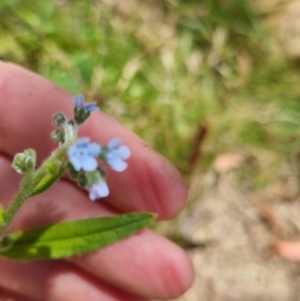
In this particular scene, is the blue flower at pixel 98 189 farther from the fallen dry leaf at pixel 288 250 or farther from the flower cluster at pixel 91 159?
the fallen dry leaf at pixel 288 250

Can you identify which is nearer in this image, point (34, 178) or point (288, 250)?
point (34, 178)

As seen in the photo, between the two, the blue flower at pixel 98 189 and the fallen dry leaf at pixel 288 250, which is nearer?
the blue flower at pixel 98 189

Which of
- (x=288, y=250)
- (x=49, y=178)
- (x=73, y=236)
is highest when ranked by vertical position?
(x=49, y=178)

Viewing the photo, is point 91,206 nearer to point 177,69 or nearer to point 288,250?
point 288,250

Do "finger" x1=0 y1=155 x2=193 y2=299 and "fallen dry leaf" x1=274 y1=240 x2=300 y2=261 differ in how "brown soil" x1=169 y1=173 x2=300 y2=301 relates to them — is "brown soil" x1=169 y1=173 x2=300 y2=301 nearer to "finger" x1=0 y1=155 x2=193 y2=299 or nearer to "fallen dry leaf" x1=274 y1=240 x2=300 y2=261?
"fallen dry leaf" x1=274 y1=240 x2=300 y2=261

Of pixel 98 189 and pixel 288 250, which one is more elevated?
pixel 98 189

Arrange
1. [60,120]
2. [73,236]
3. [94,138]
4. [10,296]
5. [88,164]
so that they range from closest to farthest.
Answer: [88,164] < [60,120] < [73,236] < [94,138] < [10,296]

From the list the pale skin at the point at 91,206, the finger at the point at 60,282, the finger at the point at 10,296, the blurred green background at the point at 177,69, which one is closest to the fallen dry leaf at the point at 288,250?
the blurred green background at the point at 177,69

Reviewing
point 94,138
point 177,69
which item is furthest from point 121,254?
point 177,69

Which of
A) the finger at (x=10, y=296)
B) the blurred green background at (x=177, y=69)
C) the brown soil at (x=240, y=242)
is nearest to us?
the finger at (x=10, y=296)
